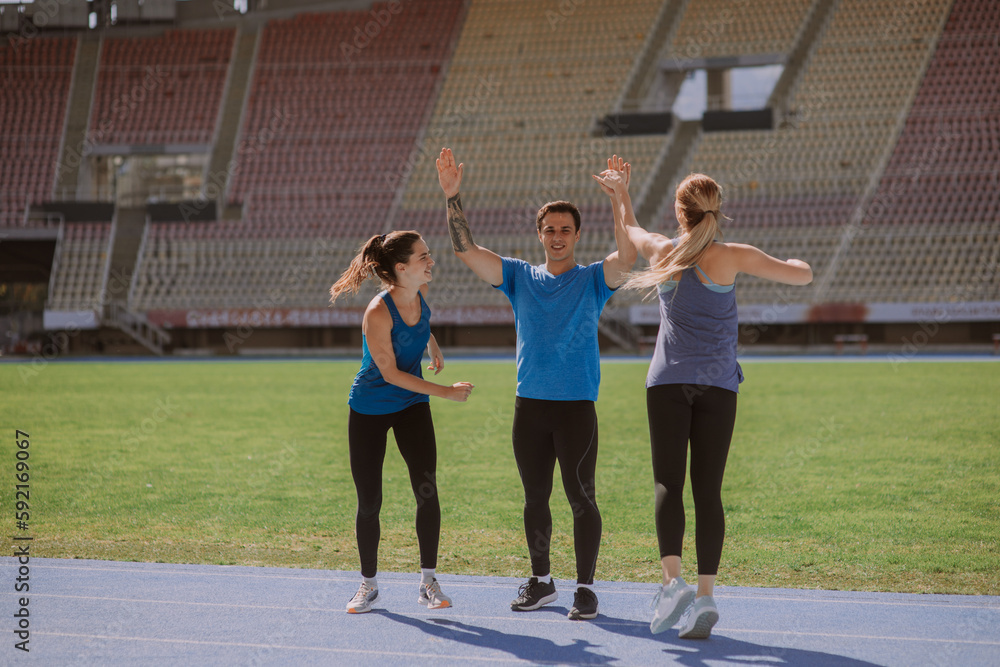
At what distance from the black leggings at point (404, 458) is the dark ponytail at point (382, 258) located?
2.21 feet

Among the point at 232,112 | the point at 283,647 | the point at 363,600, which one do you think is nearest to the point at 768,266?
the point at 363,600

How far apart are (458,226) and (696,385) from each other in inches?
56.3

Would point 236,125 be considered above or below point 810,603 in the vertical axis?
above

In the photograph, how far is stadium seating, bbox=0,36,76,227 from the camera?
120ft

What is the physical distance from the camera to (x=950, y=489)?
7.39m

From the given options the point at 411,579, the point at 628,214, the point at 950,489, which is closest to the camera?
the point at 628,214

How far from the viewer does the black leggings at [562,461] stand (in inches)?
167

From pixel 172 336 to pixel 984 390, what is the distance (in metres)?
28.0

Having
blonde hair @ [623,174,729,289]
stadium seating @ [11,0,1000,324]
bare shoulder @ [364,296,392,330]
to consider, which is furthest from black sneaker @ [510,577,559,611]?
stadium seating @ [11,0,1000,324]

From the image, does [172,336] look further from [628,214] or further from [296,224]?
[628,214]

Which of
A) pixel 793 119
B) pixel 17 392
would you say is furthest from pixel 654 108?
pixel 17 392

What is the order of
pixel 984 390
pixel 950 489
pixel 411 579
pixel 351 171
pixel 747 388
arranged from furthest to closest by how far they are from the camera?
pixel 351 171 → pixel 747 388 → pixel 984 390 → pixel 950 489 → pixel 411 579

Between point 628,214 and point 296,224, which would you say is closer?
point 628,214

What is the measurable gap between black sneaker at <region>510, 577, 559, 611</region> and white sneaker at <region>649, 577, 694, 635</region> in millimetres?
679
